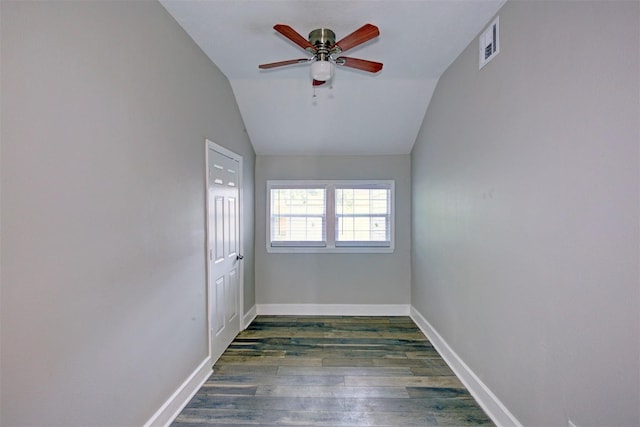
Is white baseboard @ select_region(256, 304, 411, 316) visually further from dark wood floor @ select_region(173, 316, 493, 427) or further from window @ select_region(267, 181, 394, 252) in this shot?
window @ select_region(267, 181, 394, 252)

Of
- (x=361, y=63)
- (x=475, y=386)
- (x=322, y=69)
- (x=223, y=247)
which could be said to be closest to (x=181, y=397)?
(x=223, y=247)

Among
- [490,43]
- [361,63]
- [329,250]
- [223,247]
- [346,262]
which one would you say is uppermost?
[490,43]

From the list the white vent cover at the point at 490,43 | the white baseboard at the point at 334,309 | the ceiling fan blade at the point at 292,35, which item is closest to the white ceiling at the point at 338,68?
the white vent cover at the point at 490,43

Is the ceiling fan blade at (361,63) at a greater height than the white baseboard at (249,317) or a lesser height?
greater

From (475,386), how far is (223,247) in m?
2.55

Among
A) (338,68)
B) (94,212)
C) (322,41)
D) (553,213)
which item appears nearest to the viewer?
(94,212)

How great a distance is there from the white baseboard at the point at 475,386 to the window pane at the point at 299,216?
1934mm

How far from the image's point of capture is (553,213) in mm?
1495

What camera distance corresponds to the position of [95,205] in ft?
4.54

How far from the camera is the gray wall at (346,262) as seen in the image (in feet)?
13.5

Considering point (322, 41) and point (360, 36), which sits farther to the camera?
point (322, 41)

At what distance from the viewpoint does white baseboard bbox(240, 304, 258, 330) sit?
11.8ft

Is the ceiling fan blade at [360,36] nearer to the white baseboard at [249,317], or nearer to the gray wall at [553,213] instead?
the gray wall at [553,213]

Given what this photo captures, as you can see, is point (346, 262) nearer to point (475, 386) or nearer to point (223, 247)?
point (223, 247)
